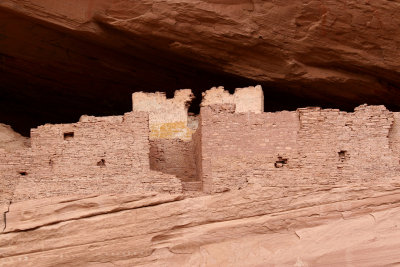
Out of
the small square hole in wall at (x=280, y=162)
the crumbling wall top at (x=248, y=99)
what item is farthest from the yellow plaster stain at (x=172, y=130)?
the small square hole in wall at (x=280, y=162)

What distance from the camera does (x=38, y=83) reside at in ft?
50.0

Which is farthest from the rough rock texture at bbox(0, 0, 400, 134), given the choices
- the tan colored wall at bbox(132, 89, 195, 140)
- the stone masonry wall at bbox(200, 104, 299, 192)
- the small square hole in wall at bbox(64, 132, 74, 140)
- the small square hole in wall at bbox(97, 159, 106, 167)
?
the small square hole in wall at bbox(97, 159, 106, 167)

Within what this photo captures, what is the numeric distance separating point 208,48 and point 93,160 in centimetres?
324

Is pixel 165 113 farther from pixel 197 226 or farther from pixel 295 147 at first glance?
pixel 197 226

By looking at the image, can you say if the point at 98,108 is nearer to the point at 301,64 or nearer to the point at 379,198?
the point at 301,64

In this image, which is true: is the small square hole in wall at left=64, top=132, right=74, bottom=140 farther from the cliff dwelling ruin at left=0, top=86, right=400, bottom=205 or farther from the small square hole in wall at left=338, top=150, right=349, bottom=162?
the small square hole in wall at left=338, top=150, right=349, bottom=162

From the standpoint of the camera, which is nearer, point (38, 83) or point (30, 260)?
point (30, 260)

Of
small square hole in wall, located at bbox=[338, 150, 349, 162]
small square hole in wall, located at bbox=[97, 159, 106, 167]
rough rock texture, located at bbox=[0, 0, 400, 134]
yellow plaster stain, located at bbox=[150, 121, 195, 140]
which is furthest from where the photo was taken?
yellow plaster stain, located at bbox=[150, 121, 195, 140]

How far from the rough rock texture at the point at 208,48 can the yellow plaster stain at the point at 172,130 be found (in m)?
1.26

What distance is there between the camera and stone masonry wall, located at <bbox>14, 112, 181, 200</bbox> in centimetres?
1102

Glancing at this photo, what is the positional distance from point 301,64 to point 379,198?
347 cm

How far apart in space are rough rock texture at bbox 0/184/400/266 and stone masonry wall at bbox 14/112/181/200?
0.20 m

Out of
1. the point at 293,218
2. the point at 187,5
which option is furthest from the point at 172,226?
the point at 187,5

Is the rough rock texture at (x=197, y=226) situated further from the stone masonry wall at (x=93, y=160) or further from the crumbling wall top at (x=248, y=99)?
the crumbling wall top at (x=248, y=99)
